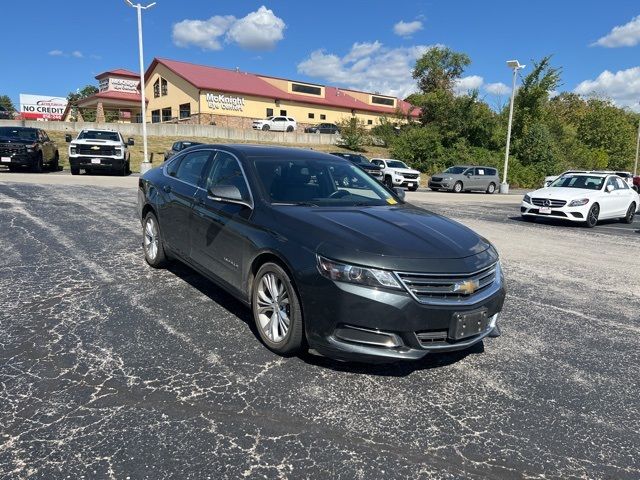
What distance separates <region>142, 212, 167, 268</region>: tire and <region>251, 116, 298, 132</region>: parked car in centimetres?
3894

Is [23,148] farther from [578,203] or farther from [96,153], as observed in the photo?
[578,203]

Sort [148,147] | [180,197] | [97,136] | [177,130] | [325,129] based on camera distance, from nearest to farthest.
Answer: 1. [180,197]
2. [97,136]
3. [148,147]
4. [177,130]
5. [325,129]

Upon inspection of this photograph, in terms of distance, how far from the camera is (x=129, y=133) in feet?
120

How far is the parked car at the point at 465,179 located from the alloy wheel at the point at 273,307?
25.4 m

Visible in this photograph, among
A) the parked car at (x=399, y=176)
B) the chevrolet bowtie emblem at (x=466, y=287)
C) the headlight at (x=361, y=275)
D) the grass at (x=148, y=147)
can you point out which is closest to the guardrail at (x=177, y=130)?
the grass at (x=148, y=147)

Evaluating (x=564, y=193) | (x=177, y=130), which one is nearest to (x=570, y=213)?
(x=564, y=193)

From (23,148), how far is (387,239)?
65.3ft

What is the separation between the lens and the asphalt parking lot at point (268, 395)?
2.60 meters

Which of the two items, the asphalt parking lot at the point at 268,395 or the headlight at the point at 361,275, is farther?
the headlight at the point at 361,275

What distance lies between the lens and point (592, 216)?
13.0 meters

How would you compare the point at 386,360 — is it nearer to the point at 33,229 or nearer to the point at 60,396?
the point at 60,396

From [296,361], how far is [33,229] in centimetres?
650

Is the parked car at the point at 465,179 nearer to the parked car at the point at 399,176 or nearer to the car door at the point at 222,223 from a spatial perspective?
the parked car at the point at 399,176

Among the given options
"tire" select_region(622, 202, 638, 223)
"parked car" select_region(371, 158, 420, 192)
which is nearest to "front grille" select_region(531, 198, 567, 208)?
"tire" select_region(622, 202, 638, 223)
